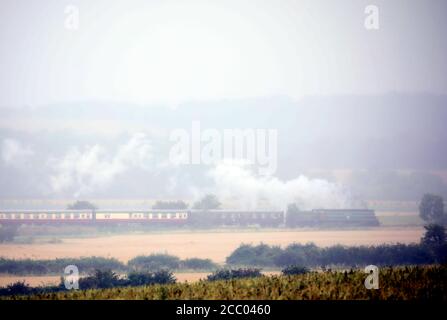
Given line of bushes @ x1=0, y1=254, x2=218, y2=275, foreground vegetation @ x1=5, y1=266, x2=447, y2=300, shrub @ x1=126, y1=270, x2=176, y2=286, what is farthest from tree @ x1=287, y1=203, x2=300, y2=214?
foreground vegetation @ x1=5, y1=266, x2=447, y2=300

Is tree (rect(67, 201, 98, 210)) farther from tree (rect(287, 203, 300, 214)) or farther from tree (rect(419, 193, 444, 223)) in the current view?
tree (rect(419, 193, 444, 223))

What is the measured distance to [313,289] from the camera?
58.3 feet

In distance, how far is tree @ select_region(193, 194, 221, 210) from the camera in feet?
281

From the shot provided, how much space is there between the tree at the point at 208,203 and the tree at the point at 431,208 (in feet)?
95.0

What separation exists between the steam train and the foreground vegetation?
56.4 meters

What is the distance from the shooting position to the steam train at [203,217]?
74.1 meters

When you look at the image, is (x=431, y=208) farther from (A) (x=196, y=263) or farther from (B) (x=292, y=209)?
(A) (x=196, y=263)

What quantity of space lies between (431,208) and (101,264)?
150 ft

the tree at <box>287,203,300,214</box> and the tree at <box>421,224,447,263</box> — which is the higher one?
the tree at <box>287,203,300,214</box>

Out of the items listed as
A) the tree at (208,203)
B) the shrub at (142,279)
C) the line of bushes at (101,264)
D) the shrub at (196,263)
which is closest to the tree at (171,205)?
the tree at (208,203)

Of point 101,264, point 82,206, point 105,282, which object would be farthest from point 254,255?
point 82,206
